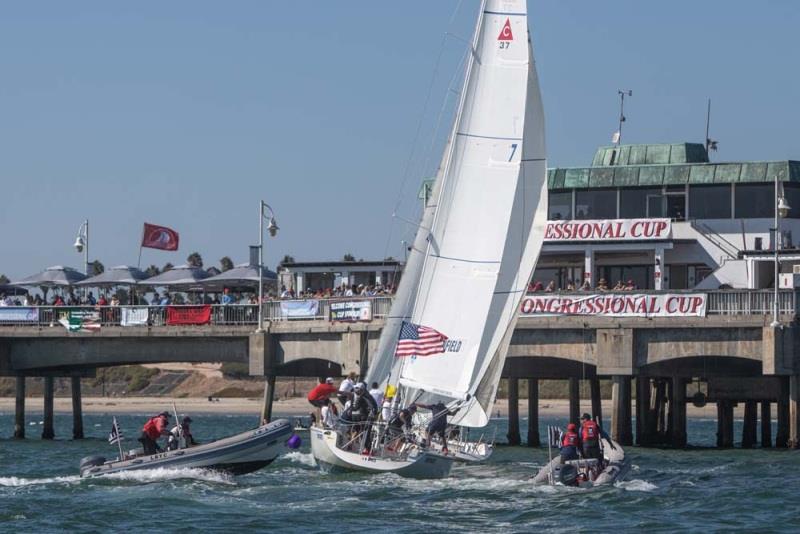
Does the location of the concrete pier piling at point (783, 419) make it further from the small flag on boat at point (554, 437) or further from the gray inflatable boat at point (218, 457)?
the gray inflatable boat at point (218, 457)

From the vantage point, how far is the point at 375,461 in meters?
47.8

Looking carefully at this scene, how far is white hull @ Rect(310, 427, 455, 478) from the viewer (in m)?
47.1

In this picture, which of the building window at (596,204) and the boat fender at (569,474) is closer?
the boat fender at (569,474)

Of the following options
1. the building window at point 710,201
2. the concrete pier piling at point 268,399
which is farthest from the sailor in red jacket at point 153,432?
the building window at point 710,201

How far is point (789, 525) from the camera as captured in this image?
1575 inches

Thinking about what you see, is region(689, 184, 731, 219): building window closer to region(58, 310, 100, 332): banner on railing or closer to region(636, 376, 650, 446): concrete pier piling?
region(636, 376, 650, 446): concrete pier piling

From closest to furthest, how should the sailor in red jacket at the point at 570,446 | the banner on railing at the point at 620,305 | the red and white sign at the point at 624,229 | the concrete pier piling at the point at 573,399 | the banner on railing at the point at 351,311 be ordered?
the sailor in red jacket at the point at 570,446, the banner on railing at the point at 620,305, the banner on railing at the point at 351,311, the concrete pier piling at the point at 573,399, the red and white sign at the point at 624,229

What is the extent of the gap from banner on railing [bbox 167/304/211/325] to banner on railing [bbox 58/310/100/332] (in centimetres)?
333

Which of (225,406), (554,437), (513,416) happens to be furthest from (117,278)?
(225,406)

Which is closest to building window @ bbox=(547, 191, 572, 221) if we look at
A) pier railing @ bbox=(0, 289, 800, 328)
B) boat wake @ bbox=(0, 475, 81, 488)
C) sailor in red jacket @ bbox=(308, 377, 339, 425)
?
pier railing @ bbox=(0, 289, 800, 328)

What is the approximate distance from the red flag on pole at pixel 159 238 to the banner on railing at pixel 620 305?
85.3ft

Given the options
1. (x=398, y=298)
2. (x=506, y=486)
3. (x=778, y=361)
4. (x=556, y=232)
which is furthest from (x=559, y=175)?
(x=506, y=486)

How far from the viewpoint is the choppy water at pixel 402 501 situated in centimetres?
3994

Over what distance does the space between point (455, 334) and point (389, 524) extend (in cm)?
1077
